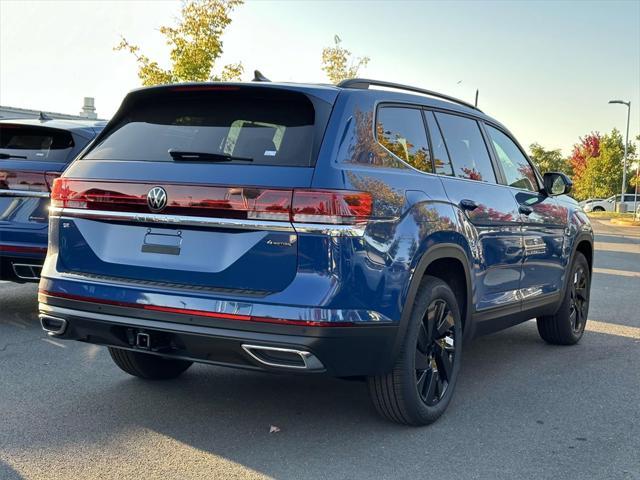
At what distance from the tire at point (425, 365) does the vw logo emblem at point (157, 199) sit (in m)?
1.38

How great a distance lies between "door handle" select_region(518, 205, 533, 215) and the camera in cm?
539

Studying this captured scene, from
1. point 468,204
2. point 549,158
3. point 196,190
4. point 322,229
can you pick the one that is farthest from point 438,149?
point 549,158

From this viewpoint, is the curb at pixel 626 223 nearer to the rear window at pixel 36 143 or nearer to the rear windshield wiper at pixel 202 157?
the rear window at pixel 36 143

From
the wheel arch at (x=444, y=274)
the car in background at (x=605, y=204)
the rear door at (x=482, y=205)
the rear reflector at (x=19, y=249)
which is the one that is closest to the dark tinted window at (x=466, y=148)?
the rear door at (x=482, y=205)

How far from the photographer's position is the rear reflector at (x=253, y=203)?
347 centimetres

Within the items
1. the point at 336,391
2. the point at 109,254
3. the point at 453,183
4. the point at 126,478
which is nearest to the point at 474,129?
the point at 453,183

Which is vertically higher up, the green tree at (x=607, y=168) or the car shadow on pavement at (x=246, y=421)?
the green tree at (x=607, y=168)

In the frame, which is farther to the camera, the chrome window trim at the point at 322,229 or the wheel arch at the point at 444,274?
the wheel arch at the point at 444,274

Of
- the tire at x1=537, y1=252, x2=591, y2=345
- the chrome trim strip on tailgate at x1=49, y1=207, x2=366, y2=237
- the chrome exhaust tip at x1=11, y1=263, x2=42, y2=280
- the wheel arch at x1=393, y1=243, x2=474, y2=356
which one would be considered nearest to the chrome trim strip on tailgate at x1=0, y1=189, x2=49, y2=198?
the chrome exhaust tip at x1=11, y1=263, x2=42, y2=280

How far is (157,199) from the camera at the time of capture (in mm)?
3699

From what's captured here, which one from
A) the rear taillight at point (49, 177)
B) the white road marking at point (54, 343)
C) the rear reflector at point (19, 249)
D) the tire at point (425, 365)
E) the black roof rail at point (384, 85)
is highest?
the black roof rail at point (384, 85)

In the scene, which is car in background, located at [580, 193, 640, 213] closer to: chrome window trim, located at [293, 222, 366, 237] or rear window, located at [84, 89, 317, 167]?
rear window, located at [84, 89, 317, 167]

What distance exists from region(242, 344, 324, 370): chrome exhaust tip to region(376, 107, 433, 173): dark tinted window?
3.99 feet

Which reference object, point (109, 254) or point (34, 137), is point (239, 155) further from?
point (34, 137)
